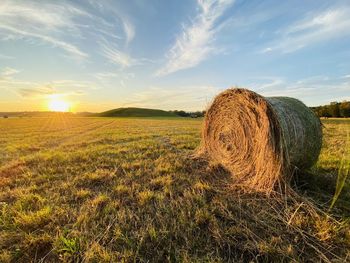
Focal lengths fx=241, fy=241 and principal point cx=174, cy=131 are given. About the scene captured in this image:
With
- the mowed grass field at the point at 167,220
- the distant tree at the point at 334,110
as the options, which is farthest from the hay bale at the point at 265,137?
the distant tree at the point at 334,110

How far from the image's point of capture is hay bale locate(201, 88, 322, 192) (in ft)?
14.3

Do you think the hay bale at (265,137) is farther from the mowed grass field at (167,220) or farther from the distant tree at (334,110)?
the distant tree at (334,110)

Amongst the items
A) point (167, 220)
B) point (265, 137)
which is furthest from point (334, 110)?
point (167, 220)

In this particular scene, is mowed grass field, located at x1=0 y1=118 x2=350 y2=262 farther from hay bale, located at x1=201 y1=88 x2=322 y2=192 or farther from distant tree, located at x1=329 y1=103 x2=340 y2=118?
distant tree, located at x1=329 y1=103 x2=340 y2=118

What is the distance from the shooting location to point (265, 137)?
4.61m

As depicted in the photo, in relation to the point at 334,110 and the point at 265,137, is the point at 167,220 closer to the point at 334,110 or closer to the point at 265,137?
the point at 265,137

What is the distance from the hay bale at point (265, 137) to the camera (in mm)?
4348

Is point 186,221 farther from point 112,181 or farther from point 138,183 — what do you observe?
point 112,181

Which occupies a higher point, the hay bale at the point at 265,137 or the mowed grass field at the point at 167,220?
the hay bale at the point at 265,137

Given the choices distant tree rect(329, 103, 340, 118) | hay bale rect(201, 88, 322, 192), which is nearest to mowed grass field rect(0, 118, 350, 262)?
hay bale rect(201, 88, 322, 192)

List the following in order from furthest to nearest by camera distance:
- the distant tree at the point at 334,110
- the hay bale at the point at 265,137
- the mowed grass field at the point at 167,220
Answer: the distant tree at the point at 334,110 < the hay bale at the point at 265,137 < the mowed grass field at the point at 167,220

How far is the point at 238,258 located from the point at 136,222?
1.45m

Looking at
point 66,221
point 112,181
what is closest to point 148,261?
point 66,221

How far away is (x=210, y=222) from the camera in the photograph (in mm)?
3387
